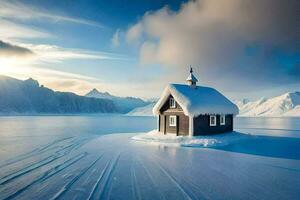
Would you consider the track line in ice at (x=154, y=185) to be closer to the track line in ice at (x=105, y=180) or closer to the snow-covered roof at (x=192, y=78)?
the track line in ice at (x=105, y=180)

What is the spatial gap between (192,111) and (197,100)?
198 cm

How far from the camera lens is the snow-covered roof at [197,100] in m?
26.5

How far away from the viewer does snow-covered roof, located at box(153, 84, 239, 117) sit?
26516 mm

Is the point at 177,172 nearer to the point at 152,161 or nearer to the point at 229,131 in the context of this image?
the point at 152,161

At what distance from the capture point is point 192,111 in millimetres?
26203

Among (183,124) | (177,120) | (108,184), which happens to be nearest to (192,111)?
(183,124)

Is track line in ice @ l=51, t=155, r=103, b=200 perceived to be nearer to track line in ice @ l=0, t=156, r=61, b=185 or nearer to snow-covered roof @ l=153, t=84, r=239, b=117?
track line in ice @ l=0, t=156, r=61, b=185

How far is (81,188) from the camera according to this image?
31.4 feet

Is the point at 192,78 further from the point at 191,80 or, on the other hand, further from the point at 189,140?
the point at 189,140

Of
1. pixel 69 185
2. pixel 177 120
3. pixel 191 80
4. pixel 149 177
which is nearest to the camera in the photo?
pixel 69 185

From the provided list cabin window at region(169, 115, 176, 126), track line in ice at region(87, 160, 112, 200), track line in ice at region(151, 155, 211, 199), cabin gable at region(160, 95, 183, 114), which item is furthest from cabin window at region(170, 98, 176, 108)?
track line in ice at region(87, 160, 112, 200)

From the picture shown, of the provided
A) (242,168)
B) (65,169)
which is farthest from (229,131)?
(65,169)

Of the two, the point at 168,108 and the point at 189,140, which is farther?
the point at 168,108

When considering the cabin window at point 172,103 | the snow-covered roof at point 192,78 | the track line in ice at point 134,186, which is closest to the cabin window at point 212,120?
the cabin window at point 172,103
